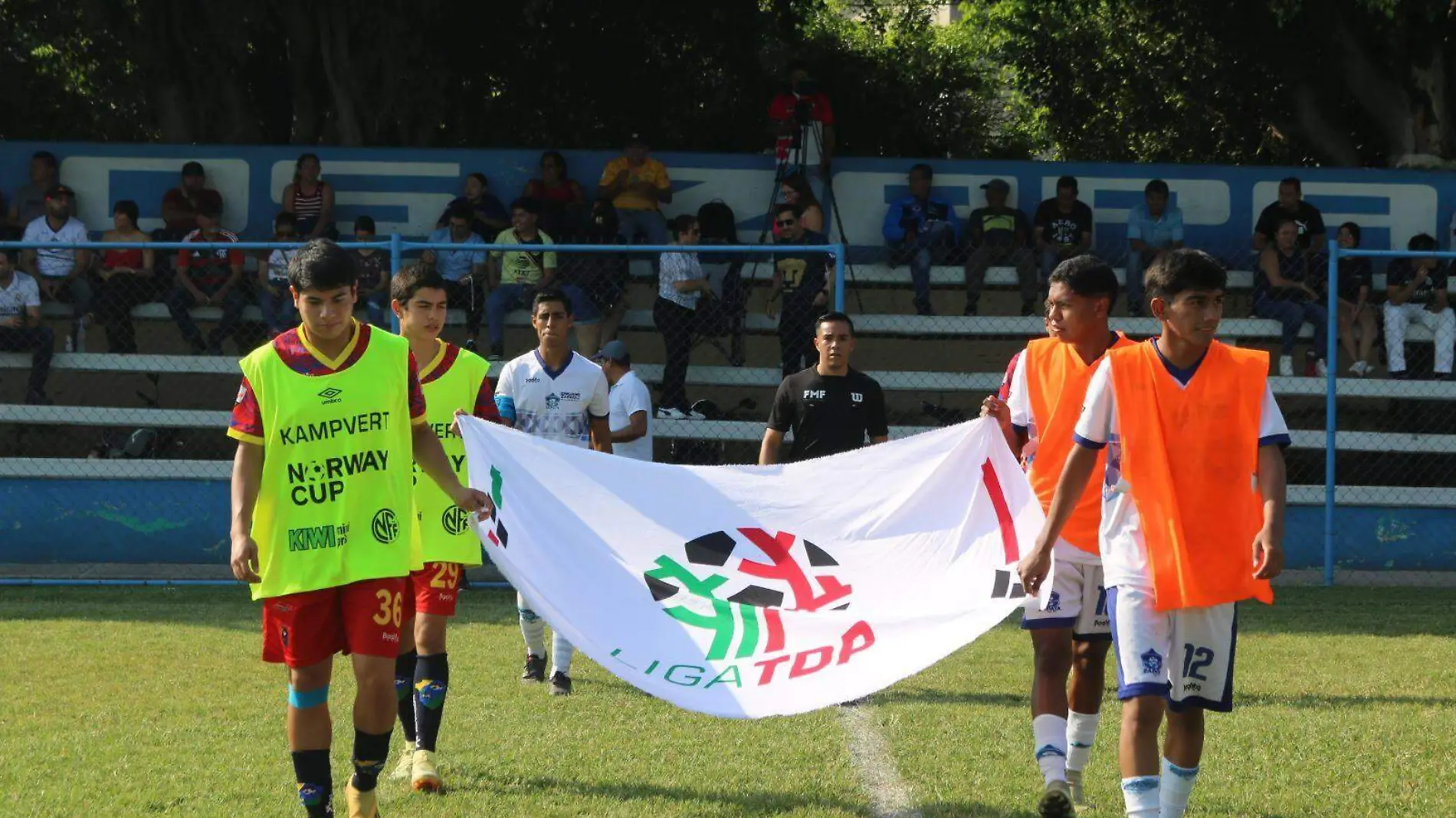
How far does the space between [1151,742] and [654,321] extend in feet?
33.2

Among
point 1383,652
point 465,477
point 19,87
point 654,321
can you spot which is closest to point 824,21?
point 19,87

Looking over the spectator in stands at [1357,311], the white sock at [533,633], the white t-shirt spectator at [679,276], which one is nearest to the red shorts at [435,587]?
the white sock at [533,633]

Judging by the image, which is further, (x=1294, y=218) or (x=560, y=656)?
(x=1294, y=218)

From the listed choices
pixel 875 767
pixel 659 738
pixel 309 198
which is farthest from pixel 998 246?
pixel 875 767

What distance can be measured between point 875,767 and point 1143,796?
1.81 metres

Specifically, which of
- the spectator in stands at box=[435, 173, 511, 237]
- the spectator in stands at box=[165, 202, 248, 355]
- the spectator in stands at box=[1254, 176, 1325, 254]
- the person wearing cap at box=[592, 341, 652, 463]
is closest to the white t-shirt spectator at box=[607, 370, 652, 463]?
the person wearing cap at box=[592, 341, 652, 463]

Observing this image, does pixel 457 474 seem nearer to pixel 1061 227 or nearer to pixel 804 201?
pixel 804 201

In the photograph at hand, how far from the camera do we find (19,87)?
23359mm

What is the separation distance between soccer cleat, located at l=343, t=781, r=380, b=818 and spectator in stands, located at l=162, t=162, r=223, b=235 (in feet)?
38.3

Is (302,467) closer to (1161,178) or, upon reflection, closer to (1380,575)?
(1380,575)

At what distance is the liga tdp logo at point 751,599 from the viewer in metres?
5.86

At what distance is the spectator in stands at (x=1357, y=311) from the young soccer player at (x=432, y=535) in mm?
10262

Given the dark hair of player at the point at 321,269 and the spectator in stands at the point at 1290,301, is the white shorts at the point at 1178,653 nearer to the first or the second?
the dark hair of player at the point at 321,269

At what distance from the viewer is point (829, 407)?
8547 millimetres
